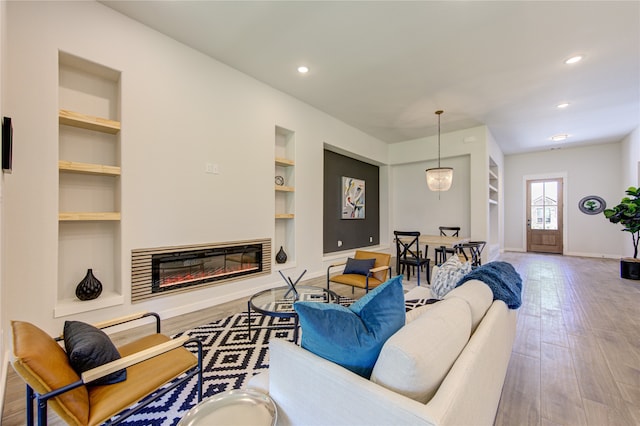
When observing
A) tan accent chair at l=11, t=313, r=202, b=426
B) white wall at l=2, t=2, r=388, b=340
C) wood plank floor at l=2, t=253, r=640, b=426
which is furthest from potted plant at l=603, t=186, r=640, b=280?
tan accent chair at l=11, t=313, r=202, b=426

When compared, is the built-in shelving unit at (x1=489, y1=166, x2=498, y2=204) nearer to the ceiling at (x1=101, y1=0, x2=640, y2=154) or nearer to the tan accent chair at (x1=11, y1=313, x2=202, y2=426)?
the ceiling at (x1=101, y1=0, x2=640, y2=154)

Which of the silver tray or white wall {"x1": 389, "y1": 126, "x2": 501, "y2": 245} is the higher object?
white wall {"x1": 389, "y1": 126, "x2": 501, "y2": 245}

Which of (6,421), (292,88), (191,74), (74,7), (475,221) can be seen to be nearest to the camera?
(6,421)

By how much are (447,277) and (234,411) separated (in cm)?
189

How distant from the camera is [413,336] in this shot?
3.13 ft

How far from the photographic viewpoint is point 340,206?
6.08m

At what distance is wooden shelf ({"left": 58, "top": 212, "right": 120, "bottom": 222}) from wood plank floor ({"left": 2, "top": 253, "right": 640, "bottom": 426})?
3.76 feet

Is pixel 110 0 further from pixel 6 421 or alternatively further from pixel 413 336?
pixel 413 336

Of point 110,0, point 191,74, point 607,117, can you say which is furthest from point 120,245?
point 607,117

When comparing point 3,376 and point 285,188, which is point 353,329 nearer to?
point 3,376

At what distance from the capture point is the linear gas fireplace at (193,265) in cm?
283

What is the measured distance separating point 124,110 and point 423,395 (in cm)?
→ 341

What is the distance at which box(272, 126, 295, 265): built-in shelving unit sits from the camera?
14.9 ft

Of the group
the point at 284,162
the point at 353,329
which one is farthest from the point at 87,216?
the point at 353,329
